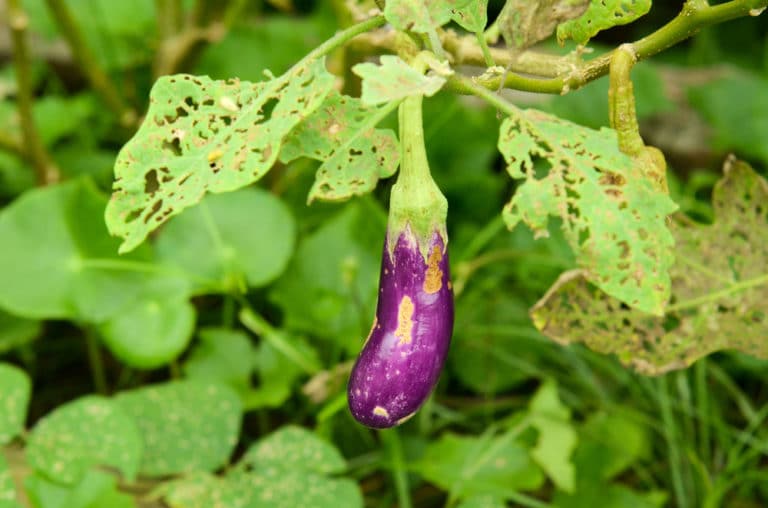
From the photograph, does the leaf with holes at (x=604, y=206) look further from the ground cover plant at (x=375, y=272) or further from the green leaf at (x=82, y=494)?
the green leaf at (x=82, y=494)

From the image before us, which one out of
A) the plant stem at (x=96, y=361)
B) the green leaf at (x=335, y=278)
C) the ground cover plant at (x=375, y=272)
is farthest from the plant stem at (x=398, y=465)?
the plant stem at (x=96, y=361)

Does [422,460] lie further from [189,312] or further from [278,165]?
[278,165]

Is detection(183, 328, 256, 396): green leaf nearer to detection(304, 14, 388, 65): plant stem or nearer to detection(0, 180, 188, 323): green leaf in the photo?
detection(0, 180, 188, 323): green leaf

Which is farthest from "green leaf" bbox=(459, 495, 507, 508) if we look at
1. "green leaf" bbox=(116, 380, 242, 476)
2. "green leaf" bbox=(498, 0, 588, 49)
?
"green leaf" bbox=(498, 0, 588, 49)

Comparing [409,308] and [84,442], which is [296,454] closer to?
[84,442]

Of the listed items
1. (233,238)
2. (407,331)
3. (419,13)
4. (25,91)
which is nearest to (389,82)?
(419,13)

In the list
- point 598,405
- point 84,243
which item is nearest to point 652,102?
point 598,405
